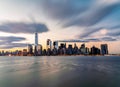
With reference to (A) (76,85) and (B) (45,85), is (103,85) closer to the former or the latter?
(A) (76,85)

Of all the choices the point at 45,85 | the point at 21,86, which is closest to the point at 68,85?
the point at 45,85

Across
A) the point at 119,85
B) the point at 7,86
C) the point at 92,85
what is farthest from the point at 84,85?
the point at 7,86

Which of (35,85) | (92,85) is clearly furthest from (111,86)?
(35,85)

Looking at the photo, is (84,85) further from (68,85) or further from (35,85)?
(35,85)

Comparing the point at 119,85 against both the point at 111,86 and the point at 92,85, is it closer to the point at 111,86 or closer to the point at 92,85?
the point at 111,86

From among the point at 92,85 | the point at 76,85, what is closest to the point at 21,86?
the point at 76,85

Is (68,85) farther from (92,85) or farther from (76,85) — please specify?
(92,85)
